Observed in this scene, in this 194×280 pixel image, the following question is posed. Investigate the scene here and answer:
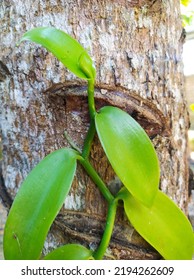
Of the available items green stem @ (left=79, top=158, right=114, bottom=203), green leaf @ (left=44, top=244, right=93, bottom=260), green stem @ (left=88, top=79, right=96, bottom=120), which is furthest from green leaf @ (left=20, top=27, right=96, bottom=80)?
green leaf @ (left=44, top=244, right=93, bottom=260)

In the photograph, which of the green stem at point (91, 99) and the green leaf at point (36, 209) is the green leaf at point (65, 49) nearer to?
the green stem at point (91, 99)

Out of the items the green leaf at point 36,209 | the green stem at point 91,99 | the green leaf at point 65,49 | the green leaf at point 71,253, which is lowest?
the green leaf at point 71,253

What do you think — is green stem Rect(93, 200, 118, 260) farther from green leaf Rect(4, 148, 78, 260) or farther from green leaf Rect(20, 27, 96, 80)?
green leaf Rect(20, 27, 96, 80)

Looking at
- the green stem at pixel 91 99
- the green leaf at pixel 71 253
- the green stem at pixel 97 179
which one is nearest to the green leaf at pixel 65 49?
the green stem at pixel 91 99

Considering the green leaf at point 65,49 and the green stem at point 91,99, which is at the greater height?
the green leaf at point 65,49

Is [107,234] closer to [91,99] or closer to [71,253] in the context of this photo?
[71,253]
